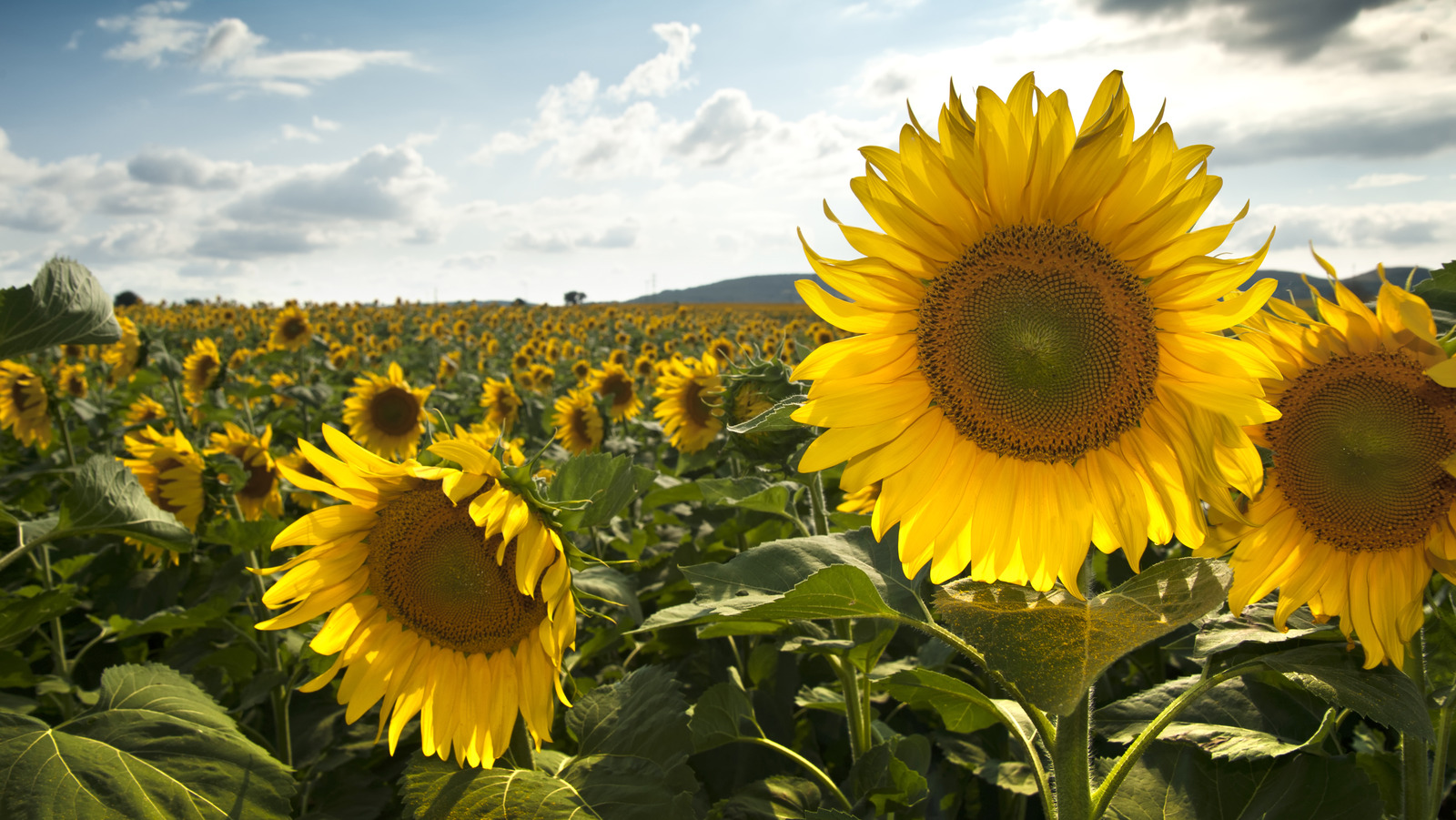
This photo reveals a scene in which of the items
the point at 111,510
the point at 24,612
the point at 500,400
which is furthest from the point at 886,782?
the point at 500,400

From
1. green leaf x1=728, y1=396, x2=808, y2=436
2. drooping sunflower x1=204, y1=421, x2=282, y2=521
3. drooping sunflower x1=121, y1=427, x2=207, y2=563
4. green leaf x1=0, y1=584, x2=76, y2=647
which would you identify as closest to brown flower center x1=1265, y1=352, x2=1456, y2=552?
green leaf x1=728, y1=396, x2=808, y2=436

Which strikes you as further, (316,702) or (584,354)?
(584,354)

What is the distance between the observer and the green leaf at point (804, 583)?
134 cm

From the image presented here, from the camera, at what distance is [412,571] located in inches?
74.5

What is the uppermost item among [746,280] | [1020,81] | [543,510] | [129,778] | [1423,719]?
[746,280]

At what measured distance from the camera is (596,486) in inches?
71.5

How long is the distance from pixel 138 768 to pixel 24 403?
6.02m

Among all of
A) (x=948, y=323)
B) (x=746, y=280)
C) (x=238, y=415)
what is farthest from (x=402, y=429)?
(x=746, y=280)

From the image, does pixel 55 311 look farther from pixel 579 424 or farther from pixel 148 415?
pixel 579 424

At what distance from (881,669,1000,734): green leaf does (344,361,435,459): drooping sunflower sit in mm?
4881

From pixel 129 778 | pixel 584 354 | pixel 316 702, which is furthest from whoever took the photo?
pixel 584 354

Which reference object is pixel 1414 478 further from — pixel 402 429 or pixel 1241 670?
pixel 402 429

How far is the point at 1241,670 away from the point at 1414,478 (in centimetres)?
49

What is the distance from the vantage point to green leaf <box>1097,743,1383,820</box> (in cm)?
159
